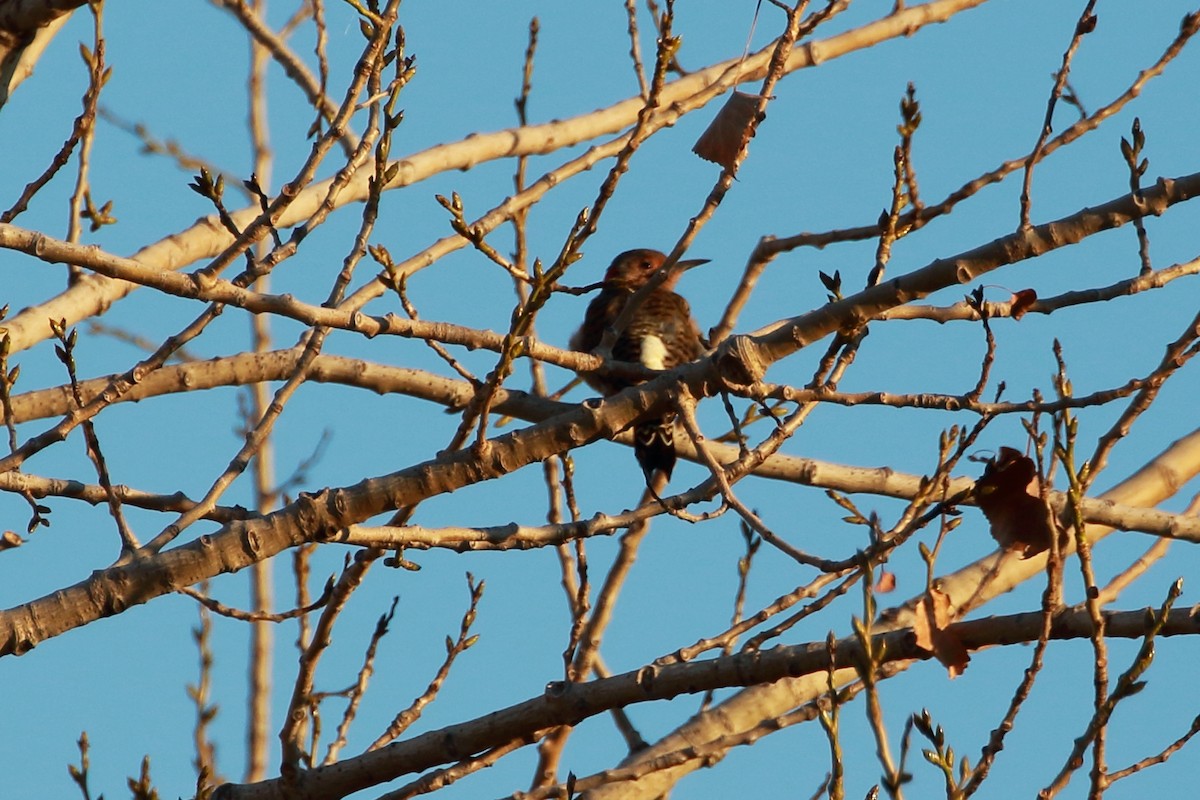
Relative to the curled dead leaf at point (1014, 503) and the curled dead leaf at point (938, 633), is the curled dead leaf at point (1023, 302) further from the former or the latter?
the curled dead leaf at point (938, 633)

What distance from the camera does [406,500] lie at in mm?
3598

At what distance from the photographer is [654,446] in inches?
241

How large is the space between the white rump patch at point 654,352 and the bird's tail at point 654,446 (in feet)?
4.14

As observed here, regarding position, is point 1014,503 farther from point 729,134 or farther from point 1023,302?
point 729,134

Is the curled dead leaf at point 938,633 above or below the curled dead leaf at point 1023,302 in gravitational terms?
below

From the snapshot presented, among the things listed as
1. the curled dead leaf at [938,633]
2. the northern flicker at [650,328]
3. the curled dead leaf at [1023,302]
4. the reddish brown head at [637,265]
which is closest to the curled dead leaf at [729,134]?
the curled dead leaf at [1023,302]

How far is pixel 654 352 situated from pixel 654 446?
4.61ft

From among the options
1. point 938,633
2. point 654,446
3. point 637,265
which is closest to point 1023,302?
point 938,633

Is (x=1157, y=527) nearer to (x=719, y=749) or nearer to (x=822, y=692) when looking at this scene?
(x=822, y=692)

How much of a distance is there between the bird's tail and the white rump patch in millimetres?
1263

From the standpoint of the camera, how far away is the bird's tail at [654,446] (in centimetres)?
602

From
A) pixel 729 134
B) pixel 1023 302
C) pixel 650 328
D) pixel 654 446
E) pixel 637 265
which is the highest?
pixel 637 265

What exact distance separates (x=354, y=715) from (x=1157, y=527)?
2.93m

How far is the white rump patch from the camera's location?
7.40 meters
